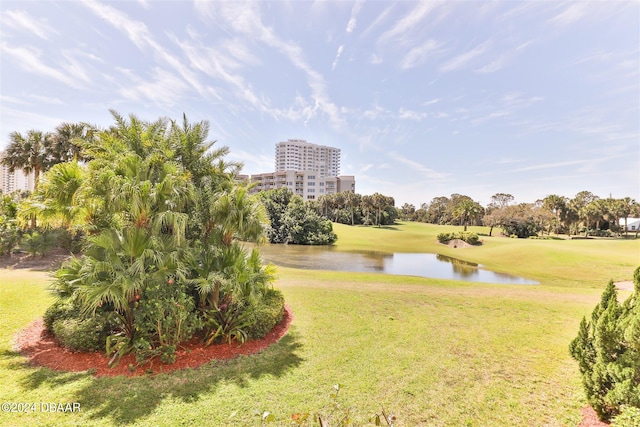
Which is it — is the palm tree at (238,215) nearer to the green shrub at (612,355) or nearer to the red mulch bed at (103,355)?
the red mulch bed at (103,355)

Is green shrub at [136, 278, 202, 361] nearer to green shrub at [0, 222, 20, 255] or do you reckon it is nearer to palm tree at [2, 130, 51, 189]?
green shrub at [0, 222, 20, 255]

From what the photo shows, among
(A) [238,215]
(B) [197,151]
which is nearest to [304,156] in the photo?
(B) [197,151]

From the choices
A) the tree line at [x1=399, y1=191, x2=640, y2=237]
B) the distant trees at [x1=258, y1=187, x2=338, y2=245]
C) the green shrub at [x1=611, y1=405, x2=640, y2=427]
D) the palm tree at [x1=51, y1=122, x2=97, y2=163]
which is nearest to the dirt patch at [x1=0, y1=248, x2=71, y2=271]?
the palm tree at [x1=51, y1=122, x2=97, y2=163]

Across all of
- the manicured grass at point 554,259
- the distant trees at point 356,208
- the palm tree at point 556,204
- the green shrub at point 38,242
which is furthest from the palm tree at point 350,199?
the green shrub at point 38,242

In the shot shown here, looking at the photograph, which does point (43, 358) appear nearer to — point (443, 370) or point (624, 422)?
point (443, 370)

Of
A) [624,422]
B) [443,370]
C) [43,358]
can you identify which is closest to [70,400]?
[43,358]

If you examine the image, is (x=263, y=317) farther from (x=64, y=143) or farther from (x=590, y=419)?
(x=64, y=143)

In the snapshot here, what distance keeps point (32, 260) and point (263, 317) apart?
69.1ft

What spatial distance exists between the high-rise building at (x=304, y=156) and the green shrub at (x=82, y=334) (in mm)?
134035

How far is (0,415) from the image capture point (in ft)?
15.0

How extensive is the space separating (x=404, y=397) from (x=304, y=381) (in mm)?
2028

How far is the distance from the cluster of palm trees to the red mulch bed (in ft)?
1.44

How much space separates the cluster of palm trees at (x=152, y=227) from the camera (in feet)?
21.2

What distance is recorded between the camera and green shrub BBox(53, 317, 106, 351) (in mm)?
6551
